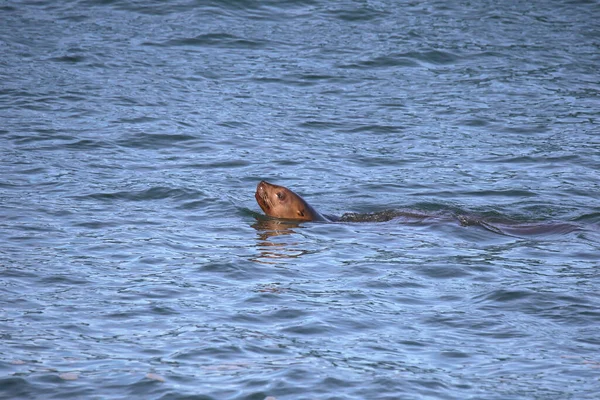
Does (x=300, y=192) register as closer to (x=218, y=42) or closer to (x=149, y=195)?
(x=149, y=195)

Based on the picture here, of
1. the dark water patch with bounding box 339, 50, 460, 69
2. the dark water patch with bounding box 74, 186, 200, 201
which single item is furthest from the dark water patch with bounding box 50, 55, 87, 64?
the dark water patch with bounding box 74, 186, 200, 201

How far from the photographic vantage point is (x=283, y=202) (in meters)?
11.0

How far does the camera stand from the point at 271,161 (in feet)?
43.6

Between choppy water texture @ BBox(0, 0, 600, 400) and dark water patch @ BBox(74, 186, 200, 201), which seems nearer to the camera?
choppy water texture @ BBox(0, 0, 600, 400)

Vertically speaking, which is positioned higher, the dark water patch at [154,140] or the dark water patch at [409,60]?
the dark water patch at [409,60]

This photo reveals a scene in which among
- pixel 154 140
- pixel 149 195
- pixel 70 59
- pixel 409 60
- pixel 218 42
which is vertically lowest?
pixel 149 195

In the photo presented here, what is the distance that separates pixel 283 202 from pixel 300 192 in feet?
3.94

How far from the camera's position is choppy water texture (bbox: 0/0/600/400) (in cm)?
683

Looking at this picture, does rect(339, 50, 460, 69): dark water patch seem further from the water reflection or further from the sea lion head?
the water reflection

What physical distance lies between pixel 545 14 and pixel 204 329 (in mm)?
14677

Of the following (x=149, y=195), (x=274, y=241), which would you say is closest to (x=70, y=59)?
(x=149, y=195)

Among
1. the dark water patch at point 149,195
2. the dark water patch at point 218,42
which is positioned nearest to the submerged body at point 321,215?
the dark water patch at point 149,195

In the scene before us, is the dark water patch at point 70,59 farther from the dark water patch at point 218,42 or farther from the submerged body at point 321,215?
the submerged body at point 321,215

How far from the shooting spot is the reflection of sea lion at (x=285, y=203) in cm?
1099
